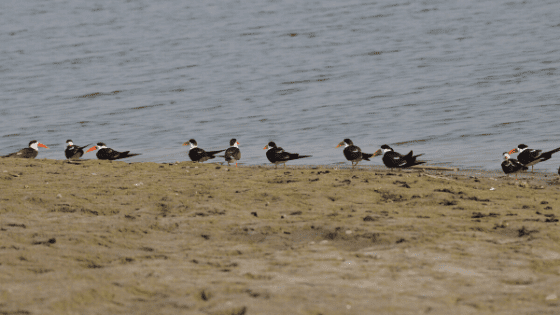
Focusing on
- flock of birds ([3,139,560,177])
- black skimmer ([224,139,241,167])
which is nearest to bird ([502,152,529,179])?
flock of birds ([3,139,560,177])

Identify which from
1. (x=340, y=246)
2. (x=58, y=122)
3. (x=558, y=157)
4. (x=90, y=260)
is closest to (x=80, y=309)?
(x=90, y=260)

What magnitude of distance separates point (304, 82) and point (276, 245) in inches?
836

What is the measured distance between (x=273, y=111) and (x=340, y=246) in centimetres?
1591

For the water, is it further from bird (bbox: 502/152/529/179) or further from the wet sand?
the wet sand

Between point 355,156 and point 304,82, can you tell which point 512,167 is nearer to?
point 355,156

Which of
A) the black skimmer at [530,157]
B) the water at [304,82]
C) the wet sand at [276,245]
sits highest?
the water at [304,82]

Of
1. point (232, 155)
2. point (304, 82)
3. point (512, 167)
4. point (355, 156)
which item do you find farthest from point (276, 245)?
point (304, 82)

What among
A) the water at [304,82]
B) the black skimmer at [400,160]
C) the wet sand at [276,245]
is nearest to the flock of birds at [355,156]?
the black skimmer at [400,160]

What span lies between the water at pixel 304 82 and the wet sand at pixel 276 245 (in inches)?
223

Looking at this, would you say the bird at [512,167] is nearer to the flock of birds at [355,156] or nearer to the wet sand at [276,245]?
the flock of birds at [355,156]

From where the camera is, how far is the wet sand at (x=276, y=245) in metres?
5.48

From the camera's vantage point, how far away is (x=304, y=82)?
28.0m

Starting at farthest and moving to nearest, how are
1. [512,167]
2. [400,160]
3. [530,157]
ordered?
[400,160] < [530,157] < [512,167]

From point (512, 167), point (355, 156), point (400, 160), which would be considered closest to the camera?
point (512, 167)
